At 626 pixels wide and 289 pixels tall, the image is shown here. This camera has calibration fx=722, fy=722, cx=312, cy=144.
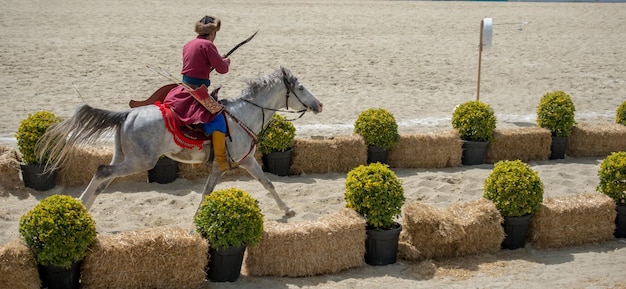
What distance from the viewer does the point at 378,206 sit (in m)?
8.66

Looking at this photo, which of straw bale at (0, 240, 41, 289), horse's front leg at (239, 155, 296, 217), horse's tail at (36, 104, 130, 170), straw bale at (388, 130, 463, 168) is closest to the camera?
straw bale at (0, 240, 41, 289)

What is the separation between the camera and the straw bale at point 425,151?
1292 centimetres

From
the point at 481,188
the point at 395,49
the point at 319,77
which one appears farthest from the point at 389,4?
the point at 481,188

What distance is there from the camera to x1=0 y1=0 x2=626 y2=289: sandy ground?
9203 mm

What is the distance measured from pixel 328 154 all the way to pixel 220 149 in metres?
3.31

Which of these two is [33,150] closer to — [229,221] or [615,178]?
[229,221]

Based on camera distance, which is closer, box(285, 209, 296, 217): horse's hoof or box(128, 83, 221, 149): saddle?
box(128, 83, 221, 149): saddle

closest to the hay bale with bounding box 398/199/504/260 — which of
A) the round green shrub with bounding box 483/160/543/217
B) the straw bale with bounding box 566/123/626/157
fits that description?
the round green shrub with bounding box 483/160/543/217

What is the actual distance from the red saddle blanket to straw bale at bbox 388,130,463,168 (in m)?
4.50

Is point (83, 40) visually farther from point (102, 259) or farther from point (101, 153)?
point (102, 259)

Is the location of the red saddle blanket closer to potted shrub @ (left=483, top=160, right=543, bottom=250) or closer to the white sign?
potted shrub @ (left=483, top=160, right=543, bottom=250)

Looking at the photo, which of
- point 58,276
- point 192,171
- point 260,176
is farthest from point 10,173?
point 58,276

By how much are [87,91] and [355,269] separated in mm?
10932

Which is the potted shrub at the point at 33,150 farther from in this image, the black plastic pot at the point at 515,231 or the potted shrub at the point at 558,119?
the potted shrub at the point at 558,119
